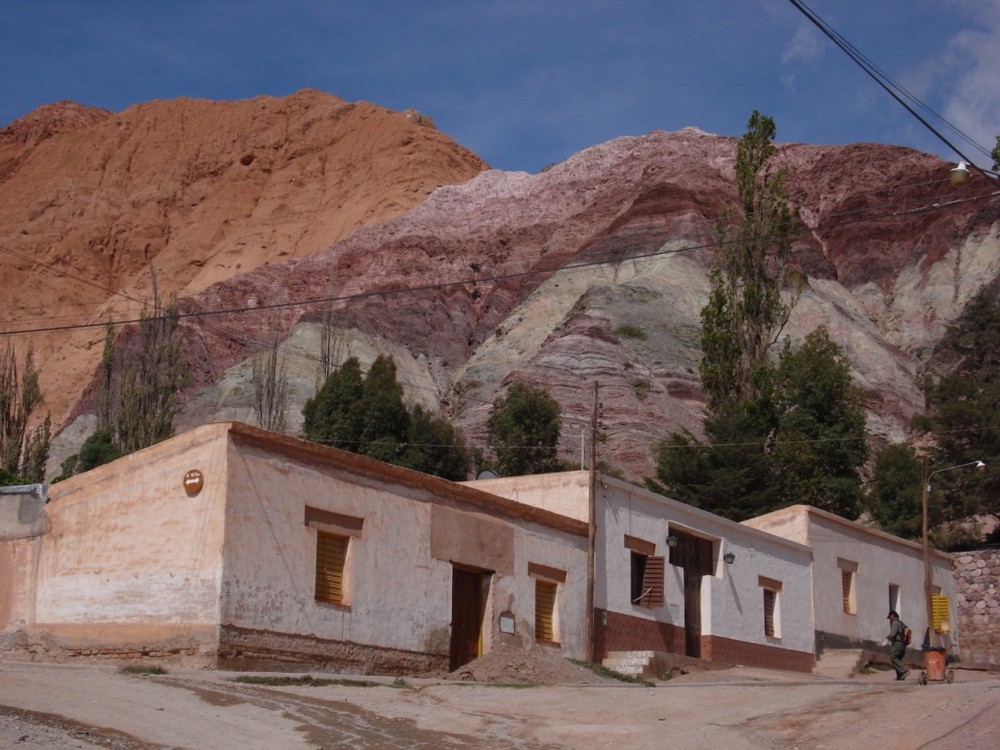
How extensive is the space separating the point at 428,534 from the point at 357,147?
98752 millimetres

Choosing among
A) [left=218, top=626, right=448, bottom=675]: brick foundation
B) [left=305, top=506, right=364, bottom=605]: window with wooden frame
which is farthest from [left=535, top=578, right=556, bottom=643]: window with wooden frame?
[left=305, top=506, right=364, bottom=605]: window with wooden frame

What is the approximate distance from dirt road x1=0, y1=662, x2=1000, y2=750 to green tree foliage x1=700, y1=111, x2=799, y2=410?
32788 millimetres

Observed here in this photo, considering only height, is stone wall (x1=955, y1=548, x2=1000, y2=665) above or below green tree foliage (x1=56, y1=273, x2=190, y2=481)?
below

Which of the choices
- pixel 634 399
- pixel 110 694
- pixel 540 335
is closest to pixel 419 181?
pixel 540 335

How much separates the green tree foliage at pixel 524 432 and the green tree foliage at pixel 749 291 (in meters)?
6.87

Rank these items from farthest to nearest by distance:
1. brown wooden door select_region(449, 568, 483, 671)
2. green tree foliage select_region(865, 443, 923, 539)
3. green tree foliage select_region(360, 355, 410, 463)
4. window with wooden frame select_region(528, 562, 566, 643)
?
1. green tree foliage select_region(360, 355, 410, 463)
2. green tree foliage select_region(865, 443, 923, 539)
3. window with wooden frame select_region(528, 562, 566, 643)
4. brown wooden door select_region(449, 568, 483, 671)

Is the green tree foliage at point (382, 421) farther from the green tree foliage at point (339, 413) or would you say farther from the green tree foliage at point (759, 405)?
the green tree foliage at point (759, 405)

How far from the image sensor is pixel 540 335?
74.0 meters

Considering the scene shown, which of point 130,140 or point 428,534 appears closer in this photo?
point 428,534

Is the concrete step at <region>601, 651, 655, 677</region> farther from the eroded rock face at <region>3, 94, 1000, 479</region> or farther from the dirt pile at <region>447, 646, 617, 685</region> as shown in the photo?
the eroded rock face at <region>3, 94, 1000, 479</region>

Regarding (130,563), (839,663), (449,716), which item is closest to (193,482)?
(130,563)

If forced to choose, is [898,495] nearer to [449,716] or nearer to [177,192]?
[449,716]

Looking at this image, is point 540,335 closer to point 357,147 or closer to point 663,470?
point 663,470

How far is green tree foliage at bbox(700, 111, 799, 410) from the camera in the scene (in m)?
50.4
